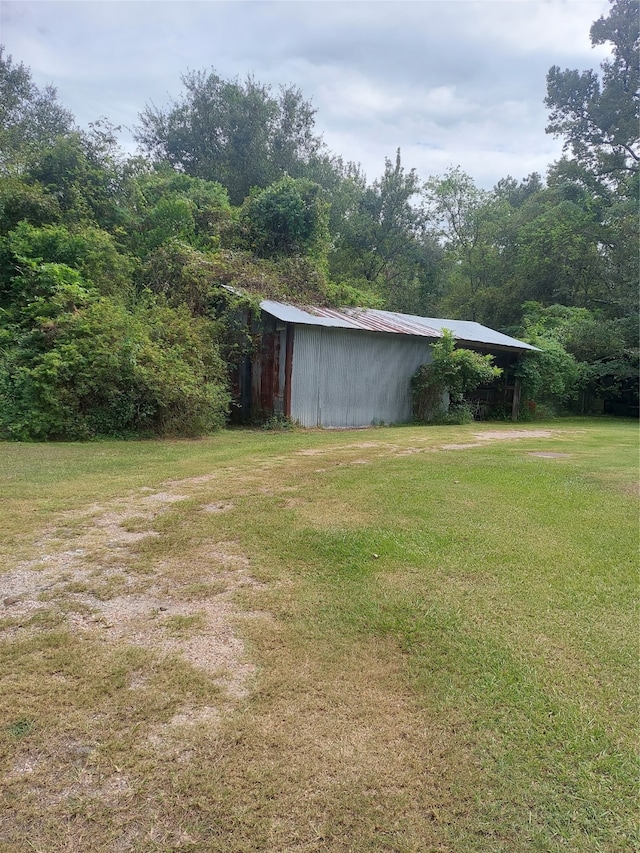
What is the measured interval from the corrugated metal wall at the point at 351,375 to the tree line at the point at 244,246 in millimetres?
1525

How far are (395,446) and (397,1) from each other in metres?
7.16

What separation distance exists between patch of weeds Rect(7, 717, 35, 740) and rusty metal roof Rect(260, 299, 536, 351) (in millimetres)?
9600

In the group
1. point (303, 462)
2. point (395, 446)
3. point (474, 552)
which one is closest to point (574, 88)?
point (395, 446)

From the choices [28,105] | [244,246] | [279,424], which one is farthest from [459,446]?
[28,105]

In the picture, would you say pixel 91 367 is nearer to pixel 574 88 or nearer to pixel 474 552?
pixel 474 552

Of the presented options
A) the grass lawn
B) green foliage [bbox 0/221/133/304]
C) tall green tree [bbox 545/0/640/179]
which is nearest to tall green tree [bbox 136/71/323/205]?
tall green tree [bbox 545/0/640/179]

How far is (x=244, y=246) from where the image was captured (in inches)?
650

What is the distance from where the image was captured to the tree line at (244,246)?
29.4ft

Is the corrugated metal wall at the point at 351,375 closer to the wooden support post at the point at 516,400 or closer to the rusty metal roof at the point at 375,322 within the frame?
the rusty metal roof at the point at 375,322

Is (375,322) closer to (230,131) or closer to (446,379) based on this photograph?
(446,379)

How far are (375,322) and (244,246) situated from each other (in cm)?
574

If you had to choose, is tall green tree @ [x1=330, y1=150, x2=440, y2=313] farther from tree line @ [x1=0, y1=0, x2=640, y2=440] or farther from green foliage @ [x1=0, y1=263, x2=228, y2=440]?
green foliage @ [x1=0, y1=263, x2=228, y2=440]

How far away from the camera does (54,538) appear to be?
368cm

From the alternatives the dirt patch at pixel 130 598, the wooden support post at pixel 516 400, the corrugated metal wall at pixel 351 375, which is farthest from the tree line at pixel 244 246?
the dirt patch at pixel 130 598
